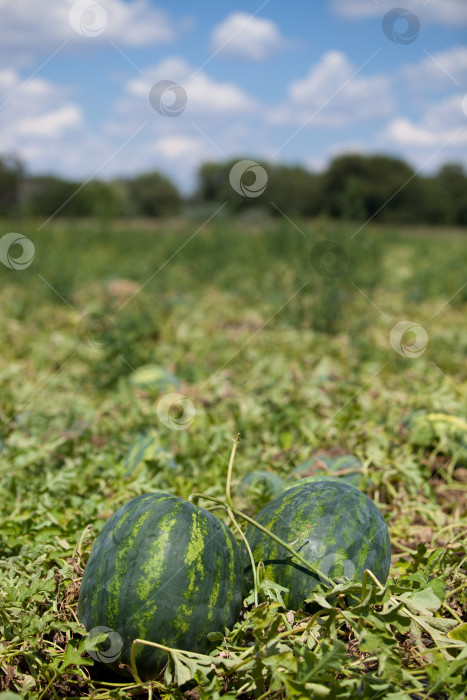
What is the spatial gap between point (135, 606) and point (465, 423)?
2580 millimetres

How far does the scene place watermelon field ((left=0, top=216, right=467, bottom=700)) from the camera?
6.21 ft

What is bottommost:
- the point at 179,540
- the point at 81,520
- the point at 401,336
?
the point at 81,520

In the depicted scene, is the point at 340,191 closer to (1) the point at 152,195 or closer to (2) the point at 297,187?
(2) the point at 297,187

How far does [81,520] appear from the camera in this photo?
276cm

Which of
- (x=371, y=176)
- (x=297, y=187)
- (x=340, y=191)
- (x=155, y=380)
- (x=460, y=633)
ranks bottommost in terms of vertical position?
(x=460, y=633)

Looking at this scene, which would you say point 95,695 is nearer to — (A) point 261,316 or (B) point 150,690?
(B) point 150,690

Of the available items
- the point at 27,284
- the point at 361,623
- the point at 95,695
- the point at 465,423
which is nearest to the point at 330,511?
the point at 361,623

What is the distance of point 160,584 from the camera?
1968 mm

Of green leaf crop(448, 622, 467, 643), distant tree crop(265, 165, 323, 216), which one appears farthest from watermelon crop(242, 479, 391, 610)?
distant tree crop(265, 165, 323, 216)

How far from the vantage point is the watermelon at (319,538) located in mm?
2143

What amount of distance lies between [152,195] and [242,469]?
7083cm

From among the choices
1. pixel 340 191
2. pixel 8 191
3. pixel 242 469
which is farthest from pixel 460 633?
pixel 340 191

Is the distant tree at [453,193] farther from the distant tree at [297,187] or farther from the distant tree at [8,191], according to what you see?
the distant tree at [8,191]

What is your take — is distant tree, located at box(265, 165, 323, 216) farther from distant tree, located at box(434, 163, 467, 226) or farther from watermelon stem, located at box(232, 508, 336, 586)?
watermelon stem, located at box(232, 508, 336, 586)
